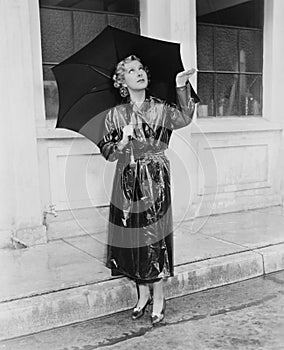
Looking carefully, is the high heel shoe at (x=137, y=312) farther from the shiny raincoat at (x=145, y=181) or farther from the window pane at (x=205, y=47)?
the window pane at (x=205, y=47)

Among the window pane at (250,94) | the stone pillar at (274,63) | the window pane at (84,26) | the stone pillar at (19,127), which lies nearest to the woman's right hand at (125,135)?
the stone pillar at (19,127)

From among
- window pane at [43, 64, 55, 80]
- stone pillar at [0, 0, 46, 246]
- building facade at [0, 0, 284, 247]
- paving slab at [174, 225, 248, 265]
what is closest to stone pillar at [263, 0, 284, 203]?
building facade at [0, 0, 284, 247]

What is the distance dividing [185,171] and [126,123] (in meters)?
2.58

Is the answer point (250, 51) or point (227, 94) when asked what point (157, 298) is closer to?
point (227, 94)

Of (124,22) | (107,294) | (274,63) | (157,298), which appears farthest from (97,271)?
(274,63)

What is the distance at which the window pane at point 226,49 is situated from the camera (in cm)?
613

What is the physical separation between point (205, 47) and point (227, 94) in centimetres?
71

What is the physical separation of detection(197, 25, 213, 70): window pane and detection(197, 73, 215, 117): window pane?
128mm

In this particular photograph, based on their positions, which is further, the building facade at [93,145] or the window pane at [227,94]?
the window pane at [227,94]

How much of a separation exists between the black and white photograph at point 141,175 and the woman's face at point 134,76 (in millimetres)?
11

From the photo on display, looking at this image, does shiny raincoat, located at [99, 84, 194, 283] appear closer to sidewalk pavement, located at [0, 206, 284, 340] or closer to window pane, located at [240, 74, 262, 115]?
sidewalk pavement, located at [0, 206, 284, 340]

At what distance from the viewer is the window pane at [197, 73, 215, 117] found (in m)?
6.06

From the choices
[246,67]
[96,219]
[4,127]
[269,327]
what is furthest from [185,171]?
[269,327]

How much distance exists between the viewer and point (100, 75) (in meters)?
3.31
